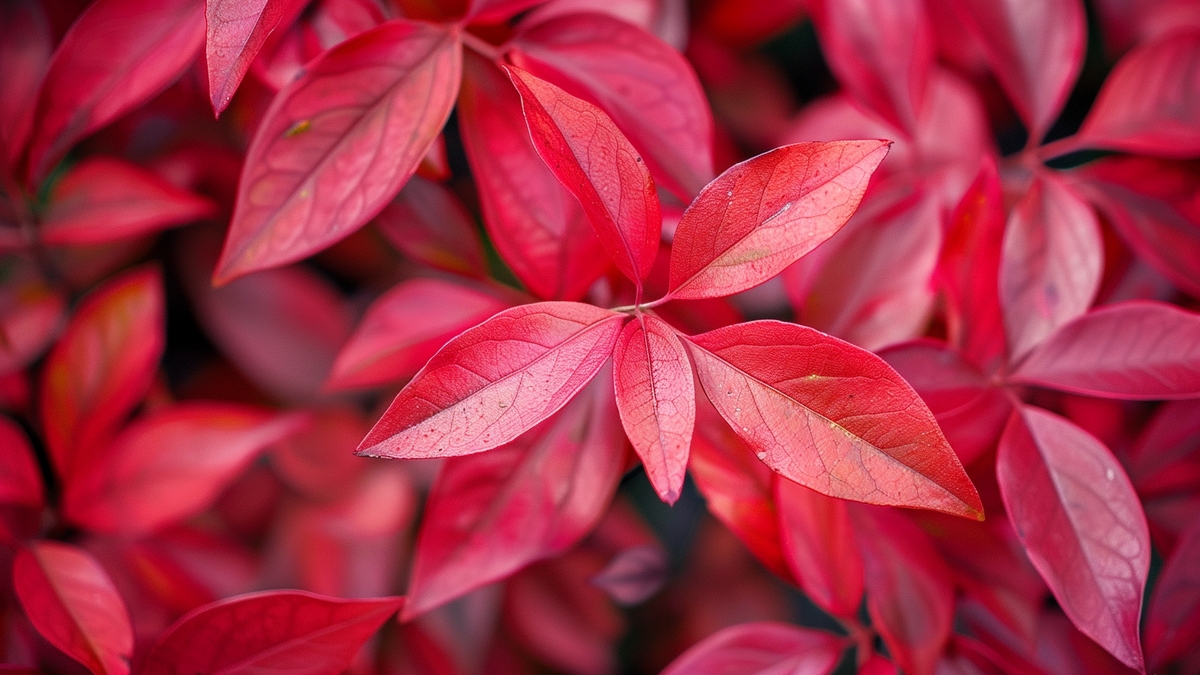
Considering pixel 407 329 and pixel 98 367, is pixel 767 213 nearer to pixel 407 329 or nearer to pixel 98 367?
pixel 407 329

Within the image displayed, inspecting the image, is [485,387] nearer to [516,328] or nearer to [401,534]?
[516,328]

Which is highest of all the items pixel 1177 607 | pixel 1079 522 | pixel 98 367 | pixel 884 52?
pixel 884 52

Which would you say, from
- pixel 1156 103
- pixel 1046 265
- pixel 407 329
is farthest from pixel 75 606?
pixel 1156 103

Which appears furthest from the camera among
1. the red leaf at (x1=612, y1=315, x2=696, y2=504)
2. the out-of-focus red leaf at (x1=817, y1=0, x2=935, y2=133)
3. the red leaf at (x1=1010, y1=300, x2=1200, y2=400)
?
the out-of-focus red leaf at (x1=817, y1=0, x2=935, y2=133)

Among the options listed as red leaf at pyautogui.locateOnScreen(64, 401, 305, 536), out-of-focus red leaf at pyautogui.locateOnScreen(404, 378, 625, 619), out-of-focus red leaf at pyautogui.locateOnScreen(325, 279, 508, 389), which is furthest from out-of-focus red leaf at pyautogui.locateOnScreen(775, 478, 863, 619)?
red leaf at pyautogui.locateOnScreen(64, 401, 305, 536)

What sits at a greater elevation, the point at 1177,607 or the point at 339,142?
the point at 339,142

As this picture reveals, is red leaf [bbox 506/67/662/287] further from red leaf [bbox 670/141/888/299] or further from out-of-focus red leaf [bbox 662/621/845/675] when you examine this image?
out-of-focus red leaf [bbox 662/621/845/675]

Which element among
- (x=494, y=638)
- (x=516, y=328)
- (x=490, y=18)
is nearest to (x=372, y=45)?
(x=490, y=18)
